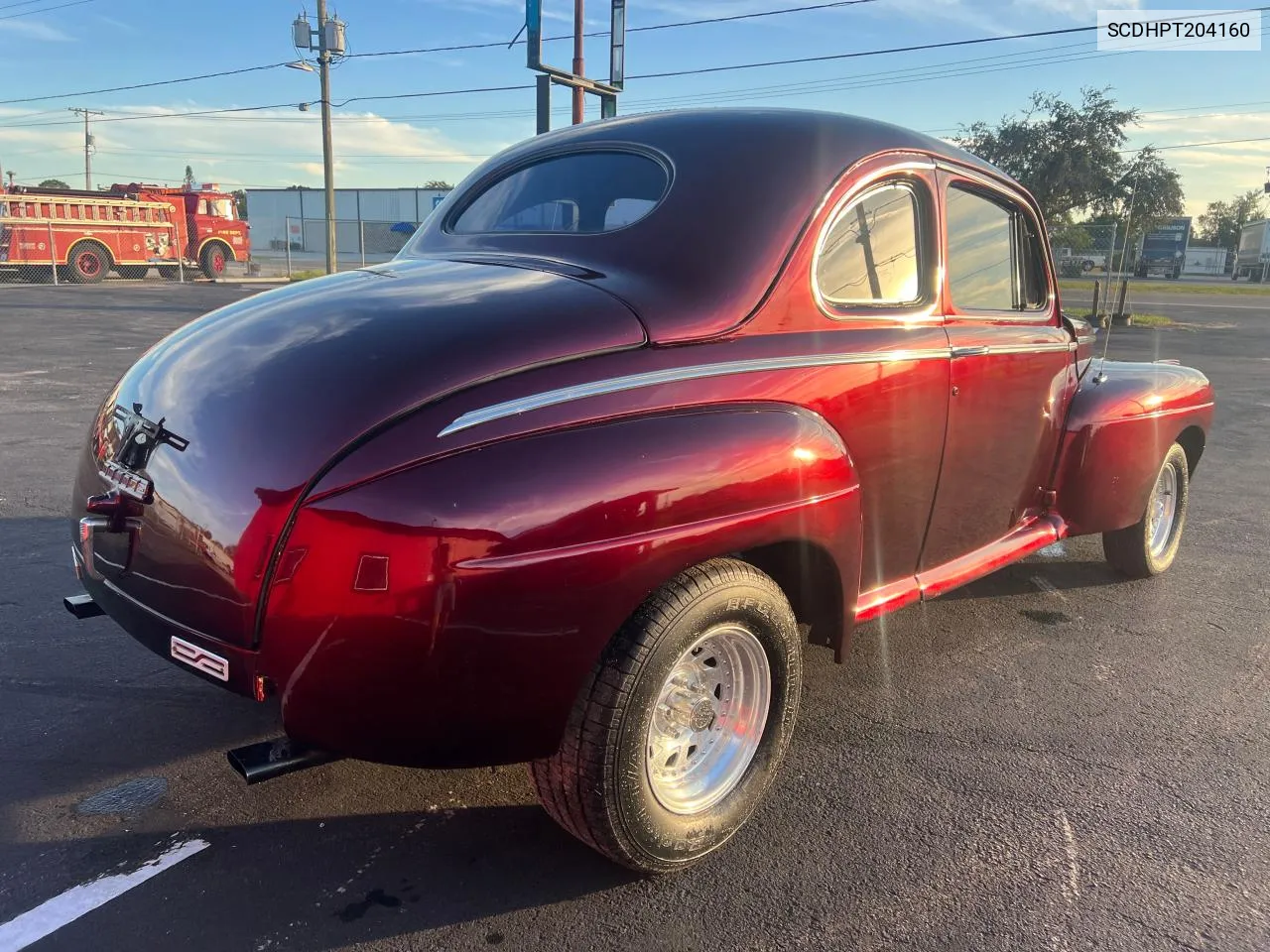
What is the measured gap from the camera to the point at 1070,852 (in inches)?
99.6

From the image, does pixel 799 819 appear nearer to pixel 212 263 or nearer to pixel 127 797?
pixel 127 797

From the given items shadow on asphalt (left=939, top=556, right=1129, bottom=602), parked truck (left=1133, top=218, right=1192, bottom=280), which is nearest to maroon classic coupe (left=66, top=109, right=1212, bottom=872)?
shadow on asphalt (left=939, top=556, right=1129, bottom=602)

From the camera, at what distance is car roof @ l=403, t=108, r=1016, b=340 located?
254cm

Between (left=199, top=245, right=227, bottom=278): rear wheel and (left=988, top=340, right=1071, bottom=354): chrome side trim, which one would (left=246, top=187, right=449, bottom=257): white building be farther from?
(left=988, top=340, right=1071, bottom=354): chrome side trim

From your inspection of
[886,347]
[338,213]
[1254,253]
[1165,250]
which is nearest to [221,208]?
[338,213]

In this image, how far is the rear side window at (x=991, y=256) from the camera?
3.34 m

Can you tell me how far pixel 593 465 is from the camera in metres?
2.03

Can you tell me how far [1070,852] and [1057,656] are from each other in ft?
4.65

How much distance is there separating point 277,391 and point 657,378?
0.87 m

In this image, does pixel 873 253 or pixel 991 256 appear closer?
pixel 873 253

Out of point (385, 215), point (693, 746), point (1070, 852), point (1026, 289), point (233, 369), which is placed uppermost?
point (385, 215)

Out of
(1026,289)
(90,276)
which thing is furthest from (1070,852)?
(90,276)

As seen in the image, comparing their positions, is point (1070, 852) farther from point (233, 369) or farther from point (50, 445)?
point (50, 445)

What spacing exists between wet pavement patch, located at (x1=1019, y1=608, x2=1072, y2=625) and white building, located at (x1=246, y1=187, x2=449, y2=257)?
43.2 m
